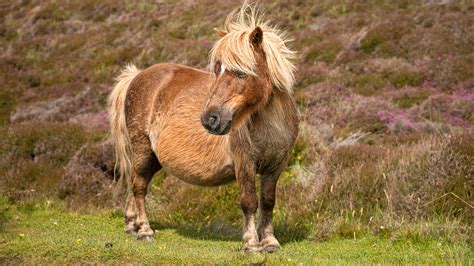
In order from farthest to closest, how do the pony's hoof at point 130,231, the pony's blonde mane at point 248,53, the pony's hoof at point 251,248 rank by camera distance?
1. the pony's hoof at point 130,231
2. the pony's hoof at point 251,248
3. the pony's blonde mane at point 248,53

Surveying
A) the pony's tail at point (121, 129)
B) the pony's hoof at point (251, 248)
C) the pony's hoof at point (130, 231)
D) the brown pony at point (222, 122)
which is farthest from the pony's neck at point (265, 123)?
the pony's tail at point (121, 129)

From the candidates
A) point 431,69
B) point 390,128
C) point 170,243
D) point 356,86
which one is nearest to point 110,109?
point 170,243

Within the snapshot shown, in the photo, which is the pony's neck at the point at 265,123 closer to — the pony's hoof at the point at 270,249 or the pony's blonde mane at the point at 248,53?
the pony's blonde mane at the point at 248,53

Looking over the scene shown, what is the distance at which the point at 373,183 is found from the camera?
830 cm

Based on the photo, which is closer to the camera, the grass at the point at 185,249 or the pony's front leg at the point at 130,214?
the grass at the point at 185,249

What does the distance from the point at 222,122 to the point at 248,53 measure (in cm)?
Result: 79

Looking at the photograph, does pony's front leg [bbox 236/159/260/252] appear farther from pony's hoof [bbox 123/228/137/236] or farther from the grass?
pony's hoof [bbox 123/228/137/236]

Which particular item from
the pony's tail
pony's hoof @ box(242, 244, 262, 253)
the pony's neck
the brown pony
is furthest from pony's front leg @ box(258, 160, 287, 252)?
the pony's tail

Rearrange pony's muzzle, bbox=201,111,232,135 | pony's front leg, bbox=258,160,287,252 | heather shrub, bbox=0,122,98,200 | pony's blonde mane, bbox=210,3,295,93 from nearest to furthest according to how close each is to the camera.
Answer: pony's muzzle, bbox=201,111,232,135
pony's blonde mane, bbox=210,3,295,93
pony's front leg, bbox=258,160,287,252
heather shrub, bbox=0,122,98,200

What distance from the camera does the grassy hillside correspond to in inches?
270

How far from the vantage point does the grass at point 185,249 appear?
5.38 metres

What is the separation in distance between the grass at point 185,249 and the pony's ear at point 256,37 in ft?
6.86

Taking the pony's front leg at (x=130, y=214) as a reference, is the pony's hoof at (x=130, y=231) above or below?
below

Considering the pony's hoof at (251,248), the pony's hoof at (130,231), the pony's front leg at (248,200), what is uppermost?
the pony's front leg at (248,200)
